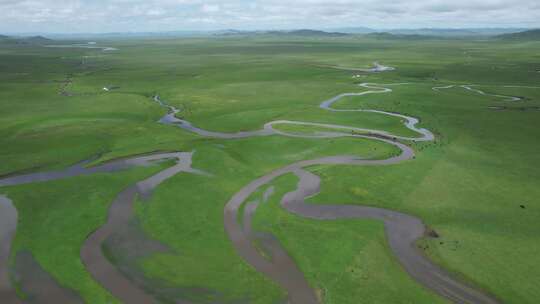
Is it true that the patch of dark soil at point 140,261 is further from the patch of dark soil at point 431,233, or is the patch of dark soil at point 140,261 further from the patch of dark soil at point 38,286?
the patch of dark soil at point 431,233

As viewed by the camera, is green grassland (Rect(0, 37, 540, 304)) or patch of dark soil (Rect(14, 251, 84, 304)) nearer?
patch of dark soil (Rect(14, 251, 84, 304))

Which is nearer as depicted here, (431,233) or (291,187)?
(431,233)

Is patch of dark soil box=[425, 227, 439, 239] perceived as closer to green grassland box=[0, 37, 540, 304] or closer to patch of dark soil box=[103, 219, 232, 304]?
green grassland box=[0, 37, 540, 304]

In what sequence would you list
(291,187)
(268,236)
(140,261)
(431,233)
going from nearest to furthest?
(140,261)
(268,236)
(431,233)
(291,187)

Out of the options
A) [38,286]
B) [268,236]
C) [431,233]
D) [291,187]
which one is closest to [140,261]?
[38,286]

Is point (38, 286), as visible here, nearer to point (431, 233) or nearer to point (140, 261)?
point (140, 261)

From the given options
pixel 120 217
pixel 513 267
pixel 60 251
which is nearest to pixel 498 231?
pixel 513 267

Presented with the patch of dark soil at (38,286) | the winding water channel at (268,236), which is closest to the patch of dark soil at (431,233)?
the winding water channel at (268,236)

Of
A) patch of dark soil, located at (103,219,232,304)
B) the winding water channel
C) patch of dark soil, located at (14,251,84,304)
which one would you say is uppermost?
the winding water channel

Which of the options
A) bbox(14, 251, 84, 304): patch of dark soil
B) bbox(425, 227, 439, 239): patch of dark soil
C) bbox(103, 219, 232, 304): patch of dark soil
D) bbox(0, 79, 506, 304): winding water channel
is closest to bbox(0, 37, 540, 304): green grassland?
bbox(103, 219, 232, 304): patch of dark soil

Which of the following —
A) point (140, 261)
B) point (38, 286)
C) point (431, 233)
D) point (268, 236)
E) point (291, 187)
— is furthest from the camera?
point (291, 187)
